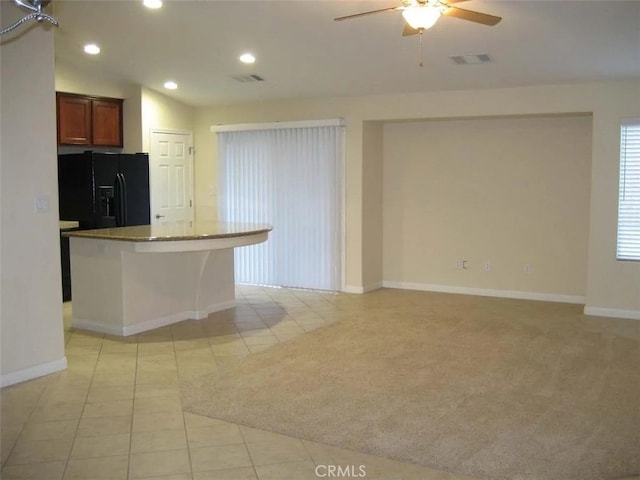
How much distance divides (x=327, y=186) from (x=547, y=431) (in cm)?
452

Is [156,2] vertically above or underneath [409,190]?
above

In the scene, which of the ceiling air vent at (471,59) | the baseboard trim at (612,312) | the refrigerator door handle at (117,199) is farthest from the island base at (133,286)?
the baseboard trim at (612,312)

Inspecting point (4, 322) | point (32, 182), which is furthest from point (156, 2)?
point (4, 322)

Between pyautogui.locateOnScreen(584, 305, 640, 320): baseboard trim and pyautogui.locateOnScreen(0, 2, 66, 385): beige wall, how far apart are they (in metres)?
4.78

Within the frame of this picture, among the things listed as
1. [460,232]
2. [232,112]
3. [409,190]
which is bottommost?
[460,232]

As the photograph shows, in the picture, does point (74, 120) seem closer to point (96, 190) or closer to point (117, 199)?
point (96, 190)

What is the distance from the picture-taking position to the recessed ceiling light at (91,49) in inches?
244

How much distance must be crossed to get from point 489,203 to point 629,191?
155cm

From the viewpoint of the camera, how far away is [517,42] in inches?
203

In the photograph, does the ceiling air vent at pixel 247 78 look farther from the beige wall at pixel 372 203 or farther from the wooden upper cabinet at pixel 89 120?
the wooden upper cabinet at pixel 89 120

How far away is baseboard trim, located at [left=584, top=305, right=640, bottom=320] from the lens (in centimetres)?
598

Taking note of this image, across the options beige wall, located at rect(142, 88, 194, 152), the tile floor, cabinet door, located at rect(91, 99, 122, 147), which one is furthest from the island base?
beige wall, located at rect(142, 88, 194, 152)

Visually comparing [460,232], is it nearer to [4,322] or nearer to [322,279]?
[322,279]

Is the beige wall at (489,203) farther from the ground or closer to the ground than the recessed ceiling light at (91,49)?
closer to the ground
